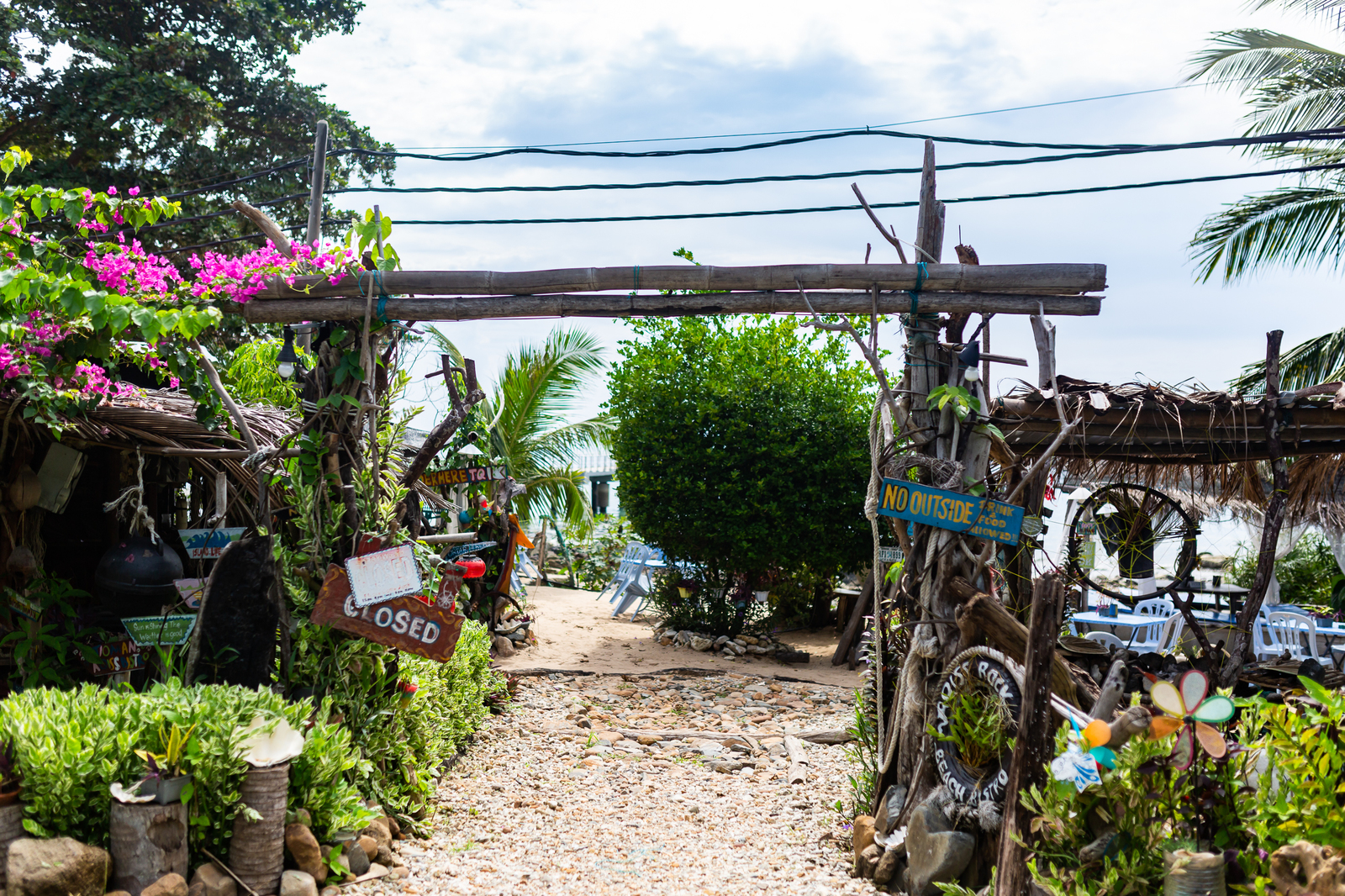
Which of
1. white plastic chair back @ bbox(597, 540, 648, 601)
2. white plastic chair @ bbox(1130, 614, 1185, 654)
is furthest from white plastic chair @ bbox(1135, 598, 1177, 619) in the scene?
white plastic chair back @ bbox(597, 540, 648, 601)

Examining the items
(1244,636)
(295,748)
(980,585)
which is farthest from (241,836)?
(1244,636)

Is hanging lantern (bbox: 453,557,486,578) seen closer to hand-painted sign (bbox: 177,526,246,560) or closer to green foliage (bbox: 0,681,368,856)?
green foliage (bbox: 0,681,368,856)

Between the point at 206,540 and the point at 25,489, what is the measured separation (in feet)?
3.38

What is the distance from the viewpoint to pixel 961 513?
4.30 m

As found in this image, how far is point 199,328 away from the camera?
4.21 m

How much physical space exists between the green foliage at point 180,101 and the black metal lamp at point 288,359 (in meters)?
7.96

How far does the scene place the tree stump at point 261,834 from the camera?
12.2 ft

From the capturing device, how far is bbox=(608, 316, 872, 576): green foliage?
1076 cm

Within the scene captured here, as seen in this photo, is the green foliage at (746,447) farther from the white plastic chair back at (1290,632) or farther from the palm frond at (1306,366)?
the palm frond at (1306,366)

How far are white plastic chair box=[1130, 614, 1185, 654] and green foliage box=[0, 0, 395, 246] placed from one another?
11141 mm

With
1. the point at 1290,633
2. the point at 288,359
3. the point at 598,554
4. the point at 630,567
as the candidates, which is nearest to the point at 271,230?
the point at 288,359

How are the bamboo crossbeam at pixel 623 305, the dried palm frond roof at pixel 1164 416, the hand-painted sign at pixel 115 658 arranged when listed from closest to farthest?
the bamboo crossbeam at pixel 623 305
the dried palm frond roof at pixel 1164 416
the hand-painted sign at pixel 115 658

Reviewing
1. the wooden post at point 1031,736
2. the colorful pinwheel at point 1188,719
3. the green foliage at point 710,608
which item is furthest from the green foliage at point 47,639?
the green foliage at point 710,608

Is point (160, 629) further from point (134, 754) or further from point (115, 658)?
point (134, 754)
